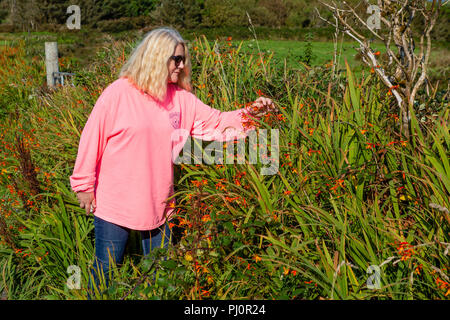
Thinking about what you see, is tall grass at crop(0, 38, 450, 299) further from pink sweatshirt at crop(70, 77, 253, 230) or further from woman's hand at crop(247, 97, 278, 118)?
pink sweatshirt at crop(70, 77, 253, 230)

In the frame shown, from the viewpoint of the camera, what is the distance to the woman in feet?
7.80

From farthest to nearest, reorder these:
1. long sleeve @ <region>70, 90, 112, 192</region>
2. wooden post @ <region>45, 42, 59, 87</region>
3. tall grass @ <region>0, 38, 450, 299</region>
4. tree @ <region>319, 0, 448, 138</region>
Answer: wooden post @ <region>45, 42, 59, 87</region> → tree @ <region>319, 0, 448, 138</region> → long sleeve @ <region>70, 90, 112, 192</region> → tall grass @ <region>0, 38, 450, 299</region>

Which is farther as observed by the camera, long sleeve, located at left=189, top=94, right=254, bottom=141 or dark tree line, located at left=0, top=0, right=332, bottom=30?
dark tree line, located at left=0, top=0, right=332, bottom=30

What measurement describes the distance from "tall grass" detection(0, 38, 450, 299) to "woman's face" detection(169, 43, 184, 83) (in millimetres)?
677

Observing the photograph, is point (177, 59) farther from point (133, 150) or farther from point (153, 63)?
point (133, 150)

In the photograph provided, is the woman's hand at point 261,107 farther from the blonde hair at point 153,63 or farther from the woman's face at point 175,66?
the blonde hair at point 153,63

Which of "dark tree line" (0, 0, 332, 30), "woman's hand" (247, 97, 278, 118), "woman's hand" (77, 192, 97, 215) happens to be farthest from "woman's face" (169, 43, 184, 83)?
"dark tree line" (0, 0, 332, 30)

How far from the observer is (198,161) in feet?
9.65

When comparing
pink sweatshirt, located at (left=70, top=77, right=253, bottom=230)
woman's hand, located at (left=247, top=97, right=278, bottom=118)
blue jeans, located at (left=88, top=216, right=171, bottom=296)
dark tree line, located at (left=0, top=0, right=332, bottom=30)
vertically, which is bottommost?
blue jeans, located at (left=88, top=216, right=171, bottom=296)

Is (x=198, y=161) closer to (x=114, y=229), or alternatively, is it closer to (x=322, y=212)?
(x=114, y=229)

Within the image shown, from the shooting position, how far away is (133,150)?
2412mm

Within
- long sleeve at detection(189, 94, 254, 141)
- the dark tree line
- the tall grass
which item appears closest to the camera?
the tall grass

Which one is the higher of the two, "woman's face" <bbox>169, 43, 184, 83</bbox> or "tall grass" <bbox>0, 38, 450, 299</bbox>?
"woman's face" <bbox>169, 43, 184, 83</bbox>
